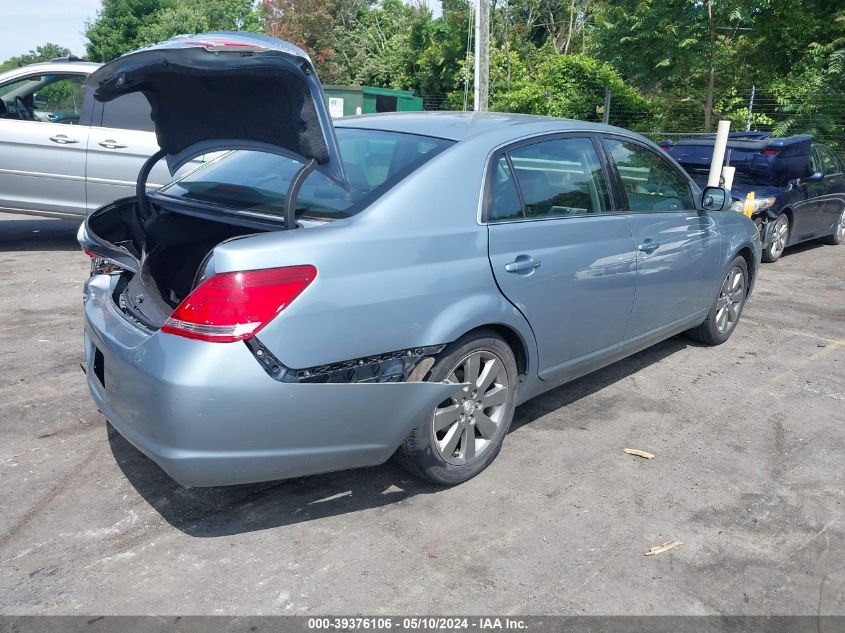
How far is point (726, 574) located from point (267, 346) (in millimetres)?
1931

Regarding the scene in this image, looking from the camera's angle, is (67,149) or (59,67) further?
(59,67)

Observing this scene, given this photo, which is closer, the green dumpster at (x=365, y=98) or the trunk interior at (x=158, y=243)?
the trunk interior at (x=158, y=243)

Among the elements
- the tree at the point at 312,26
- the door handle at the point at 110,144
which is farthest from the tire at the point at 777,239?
the tree at the point at 312,26

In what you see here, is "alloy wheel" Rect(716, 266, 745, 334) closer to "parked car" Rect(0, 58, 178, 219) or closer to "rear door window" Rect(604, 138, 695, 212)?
"rear door window" Rect(604, 138, 695, 212)

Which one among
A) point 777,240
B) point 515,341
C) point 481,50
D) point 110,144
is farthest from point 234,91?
point 481,50

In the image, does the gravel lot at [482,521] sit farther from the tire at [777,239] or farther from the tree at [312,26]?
the tree at [312,26]

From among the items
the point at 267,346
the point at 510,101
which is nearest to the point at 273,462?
the point at 267,346

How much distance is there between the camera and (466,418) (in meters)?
3.54

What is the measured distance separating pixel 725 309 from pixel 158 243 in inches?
161

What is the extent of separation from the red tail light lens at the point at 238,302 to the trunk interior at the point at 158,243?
0.66 metres

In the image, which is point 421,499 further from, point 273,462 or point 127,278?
point 127,278

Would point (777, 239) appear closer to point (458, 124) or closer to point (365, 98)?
point (458, 124)

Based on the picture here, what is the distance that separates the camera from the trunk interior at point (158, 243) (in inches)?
138

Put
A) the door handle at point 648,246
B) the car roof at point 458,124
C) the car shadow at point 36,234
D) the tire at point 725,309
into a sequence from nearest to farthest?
the car roof at point 458,124 < the door handle at point 648,246 < the tire at point 725,309 < the car shadow at point 36,234
